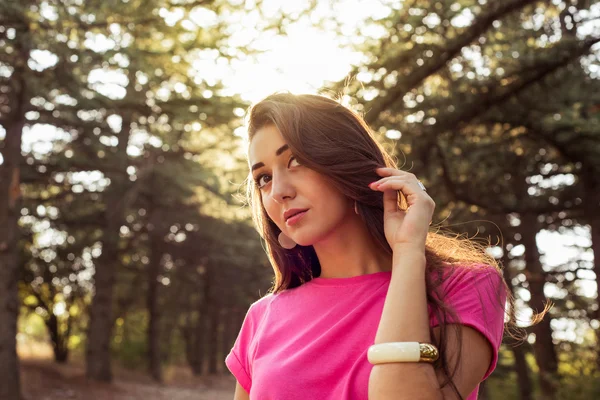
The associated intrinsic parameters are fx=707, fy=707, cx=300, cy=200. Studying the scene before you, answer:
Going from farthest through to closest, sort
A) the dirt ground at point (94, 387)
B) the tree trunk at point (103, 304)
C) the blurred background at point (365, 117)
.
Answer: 1. the tree trunk at point (103, 304)
2. the dirt ground at point (94, 387)
3. the blurred background at point (365, 117)

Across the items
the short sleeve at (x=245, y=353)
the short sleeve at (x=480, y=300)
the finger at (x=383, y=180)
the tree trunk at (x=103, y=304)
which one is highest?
the finger at (x=383, y=180)

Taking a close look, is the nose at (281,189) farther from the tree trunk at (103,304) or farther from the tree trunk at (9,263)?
the tree trunk at (103,304)

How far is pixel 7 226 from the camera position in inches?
517

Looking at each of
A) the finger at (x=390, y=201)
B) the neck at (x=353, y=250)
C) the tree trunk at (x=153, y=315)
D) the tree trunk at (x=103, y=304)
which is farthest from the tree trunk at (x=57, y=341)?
the finger at (x=390, y=201)

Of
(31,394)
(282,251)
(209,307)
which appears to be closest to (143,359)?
(209,307)

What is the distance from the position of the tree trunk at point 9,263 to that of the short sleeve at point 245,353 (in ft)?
38.4

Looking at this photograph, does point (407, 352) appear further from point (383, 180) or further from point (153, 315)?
point (153, 315)

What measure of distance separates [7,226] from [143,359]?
49.3 ft

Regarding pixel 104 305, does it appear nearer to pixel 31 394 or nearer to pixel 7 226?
pixel 31 394

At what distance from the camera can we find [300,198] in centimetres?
228

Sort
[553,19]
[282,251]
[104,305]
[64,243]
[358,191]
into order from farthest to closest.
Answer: [64,243]
[104,305]
[553,19]
[282,251]
[358,191]

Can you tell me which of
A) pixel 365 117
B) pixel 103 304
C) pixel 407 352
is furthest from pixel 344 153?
pixel 103 304

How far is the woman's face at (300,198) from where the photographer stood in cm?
227

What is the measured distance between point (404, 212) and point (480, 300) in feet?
1.25
